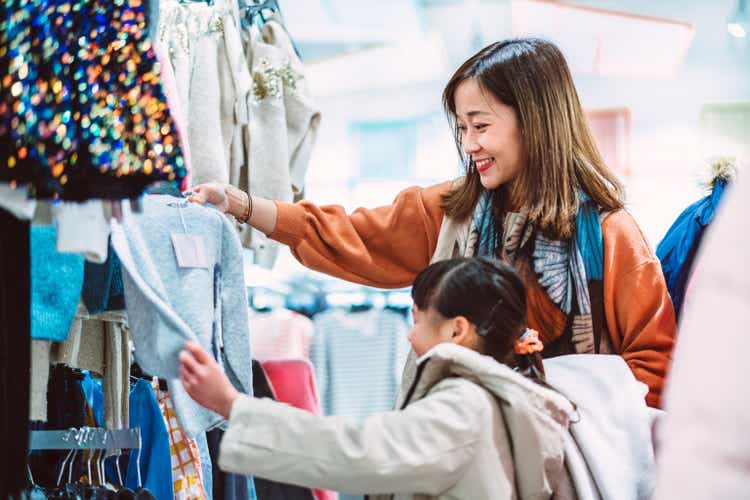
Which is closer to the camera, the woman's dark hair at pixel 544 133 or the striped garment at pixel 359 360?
the woman's dark hair at pixel 544 133

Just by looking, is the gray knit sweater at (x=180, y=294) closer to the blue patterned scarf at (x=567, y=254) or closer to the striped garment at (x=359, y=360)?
the blue patterned scarf at (x=567, y=254)

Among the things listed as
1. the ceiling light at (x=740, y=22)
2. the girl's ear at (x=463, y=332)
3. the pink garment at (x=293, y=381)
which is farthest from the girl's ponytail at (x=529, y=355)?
the ceiling light at (x=740, y=22)

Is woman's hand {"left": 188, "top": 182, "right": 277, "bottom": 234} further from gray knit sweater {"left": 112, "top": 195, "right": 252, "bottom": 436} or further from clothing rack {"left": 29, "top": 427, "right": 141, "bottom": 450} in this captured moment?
clothing rack {"left": 29, "top": 427, "right": 141, "bottom": 450}

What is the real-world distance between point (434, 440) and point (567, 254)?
32.6 inches

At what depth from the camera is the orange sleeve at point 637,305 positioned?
2211 mm

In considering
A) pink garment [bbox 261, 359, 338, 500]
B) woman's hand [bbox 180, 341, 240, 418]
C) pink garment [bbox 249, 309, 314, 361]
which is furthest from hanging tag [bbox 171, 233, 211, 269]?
pink garment [bbox 249, 309, 314, 361]

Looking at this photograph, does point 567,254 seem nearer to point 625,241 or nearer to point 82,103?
point 625,241

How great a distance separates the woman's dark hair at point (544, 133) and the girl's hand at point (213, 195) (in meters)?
0.58

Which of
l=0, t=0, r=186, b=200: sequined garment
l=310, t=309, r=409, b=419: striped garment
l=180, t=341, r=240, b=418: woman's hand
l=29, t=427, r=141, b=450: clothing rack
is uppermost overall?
l=0, t=0, r=186, b=200: sequined garment

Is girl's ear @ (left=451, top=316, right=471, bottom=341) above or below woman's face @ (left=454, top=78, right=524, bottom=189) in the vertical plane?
below

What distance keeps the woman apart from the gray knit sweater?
16 cm

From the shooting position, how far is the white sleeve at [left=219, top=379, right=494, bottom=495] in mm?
1579

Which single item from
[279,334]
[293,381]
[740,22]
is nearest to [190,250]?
[293,381]

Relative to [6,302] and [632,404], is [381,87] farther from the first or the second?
[6,302]
